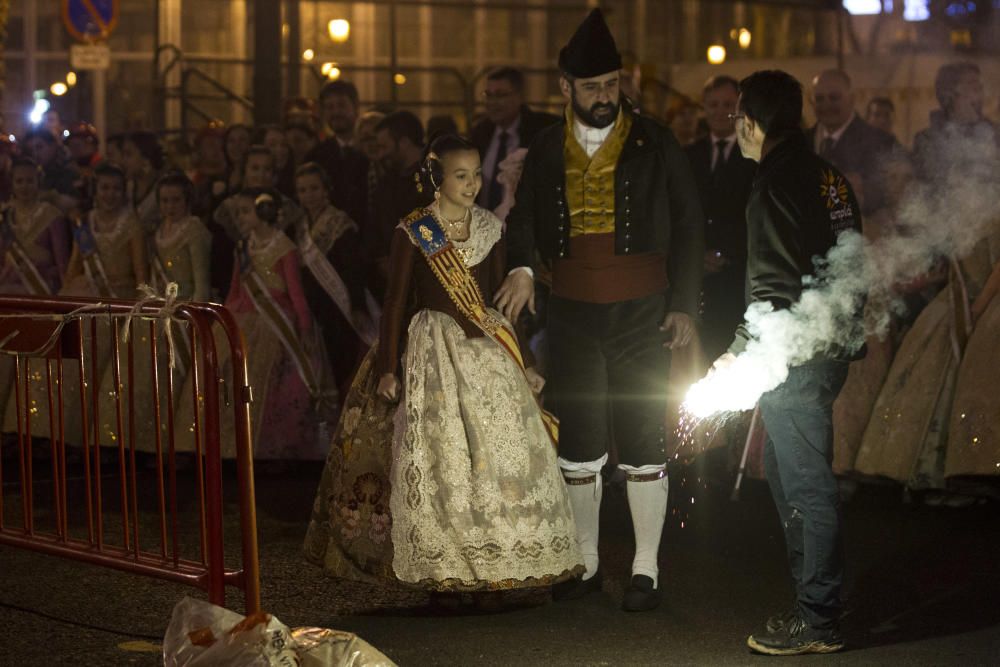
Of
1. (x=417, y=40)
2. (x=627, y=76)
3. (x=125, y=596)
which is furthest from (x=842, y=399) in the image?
(x=417, y=40)

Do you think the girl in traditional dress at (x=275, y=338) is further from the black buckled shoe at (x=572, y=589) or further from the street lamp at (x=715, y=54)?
the street lamp at (x=715, y=54)

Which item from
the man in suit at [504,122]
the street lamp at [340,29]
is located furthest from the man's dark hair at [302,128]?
the street lamp at [340,29]

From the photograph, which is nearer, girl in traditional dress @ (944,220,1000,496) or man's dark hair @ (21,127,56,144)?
girl in traditional dress @ (944,220,1000,496)

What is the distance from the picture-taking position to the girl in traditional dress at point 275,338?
10.2m

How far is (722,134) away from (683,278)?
10.1 ft

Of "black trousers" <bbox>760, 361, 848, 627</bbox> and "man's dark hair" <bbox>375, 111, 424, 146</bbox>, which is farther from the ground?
"man's dark hair" <bbox>375, 111, 424, 146</bbox>

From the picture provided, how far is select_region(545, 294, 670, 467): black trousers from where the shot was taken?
21.9 ft

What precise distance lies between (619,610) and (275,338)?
4.25m

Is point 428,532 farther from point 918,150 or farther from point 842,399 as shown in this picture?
point 918,150

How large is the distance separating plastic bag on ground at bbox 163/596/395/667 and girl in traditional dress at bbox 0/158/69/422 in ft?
21.3

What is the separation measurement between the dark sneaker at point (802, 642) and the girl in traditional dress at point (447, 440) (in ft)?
3.08

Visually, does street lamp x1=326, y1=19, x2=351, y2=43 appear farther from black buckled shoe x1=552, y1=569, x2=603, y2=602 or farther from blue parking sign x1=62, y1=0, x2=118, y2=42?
black buckled shoe x1=552, y1=569, x2=603, y2=602

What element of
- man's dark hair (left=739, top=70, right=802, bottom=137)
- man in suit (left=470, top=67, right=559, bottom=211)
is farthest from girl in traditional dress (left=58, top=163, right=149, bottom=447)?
man's dark hair (left=739, top=70, right=802, bottom=137)

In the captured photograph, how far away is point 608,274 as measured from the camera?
21.8 ft
